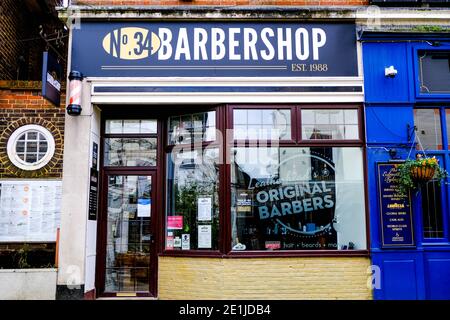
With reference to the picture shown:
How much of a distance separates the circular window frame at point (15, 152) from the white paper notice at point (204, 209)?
2.70m

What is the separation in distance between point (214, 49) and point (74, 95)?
8.17 ft

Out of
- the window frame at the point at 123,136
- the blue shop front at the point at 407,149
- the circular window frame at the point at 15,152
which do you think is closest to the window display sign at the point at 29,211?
the circular window frame at the point at 15,152

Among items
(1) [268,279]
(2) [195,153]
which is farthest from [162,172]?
(1) [268,279]

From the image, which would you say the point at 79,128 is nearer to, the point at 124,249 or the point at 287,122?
the point at 124,249

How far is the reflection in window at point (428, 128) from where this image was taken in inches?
328

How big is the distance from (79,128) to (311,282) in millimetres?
4599

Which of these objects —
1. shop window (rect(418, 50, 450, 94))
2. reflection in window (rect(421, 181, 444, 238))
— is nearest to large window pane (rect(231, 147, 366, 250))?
reflection in window (rect(421, 181, 444, 238))

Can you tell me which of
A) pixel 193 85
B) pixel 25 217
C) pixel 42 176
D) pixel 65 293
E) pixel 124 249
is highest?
pixel 193 85

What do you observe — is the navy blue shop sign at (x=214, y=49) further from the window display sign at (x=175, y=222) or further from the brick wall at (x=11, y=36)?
the window display sign at (x=175, y=222)

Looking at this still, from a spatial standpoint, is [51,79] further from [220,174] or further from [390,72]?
[390,72]

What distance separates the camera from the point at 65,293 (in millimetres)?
7855

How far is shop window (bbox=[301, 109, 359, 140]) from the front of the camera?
8.34m

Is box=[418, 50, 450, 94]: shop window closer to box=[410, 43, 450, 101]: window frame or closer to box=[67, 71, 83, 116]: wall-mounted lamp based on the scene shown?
box=[410, 43, 450, 101]: window frame

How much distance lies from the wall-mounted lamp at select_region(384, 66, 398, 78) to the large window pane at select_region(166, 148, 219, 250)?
3.13m
